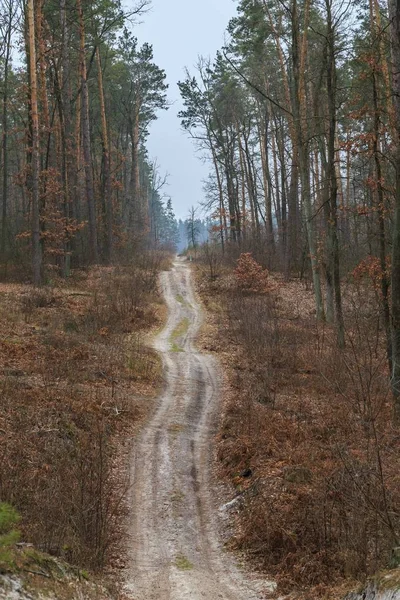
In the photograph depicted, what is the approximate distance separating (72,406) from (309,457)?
451 cm

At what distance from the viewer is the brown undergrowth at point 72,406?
620 centimetres

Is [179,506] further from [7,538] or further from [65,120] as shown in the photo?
[65,120]

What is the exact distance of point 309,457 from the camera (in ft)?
28.0

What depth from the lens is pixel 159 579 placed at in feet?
20.1

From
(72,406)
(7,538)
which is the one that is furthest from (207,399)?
(7,538)

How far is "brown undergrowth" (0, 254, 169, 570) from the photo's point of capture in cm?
620

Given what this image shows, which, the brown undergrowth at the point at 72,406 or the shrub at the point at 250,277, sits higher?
the shrub at the point at 250,277

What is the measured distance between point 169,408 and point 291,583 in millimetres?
7126

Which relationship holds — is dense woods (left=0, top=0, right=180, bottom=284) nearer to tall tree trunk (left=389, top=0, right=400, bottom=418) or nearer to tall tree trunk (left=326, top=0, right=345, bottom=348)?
tall tree trunk (left=326, top=0, right=345, bottom=348)

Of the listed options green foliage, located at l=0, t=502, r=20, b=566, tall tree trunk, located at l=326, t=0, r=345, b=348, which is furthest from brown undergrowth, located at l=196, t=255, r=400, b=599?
green foliage, located at l=0, t=502, r=20, b=566

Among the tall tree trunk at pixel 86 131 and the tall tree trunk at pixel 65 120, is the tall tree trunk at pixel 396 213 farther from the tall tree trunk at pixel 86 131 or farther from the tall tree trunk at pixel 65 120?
the tall tree trunk at pixel 86 131

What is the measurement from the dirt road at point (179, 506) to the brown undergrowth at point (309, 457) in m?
0.44

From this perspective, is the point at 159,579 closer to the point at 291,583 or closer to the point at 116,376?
the point at 291,583

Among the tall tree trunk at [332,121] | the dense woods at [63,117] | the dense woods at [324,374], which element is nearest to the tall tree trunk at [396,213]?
the dense woods at [324,374]
